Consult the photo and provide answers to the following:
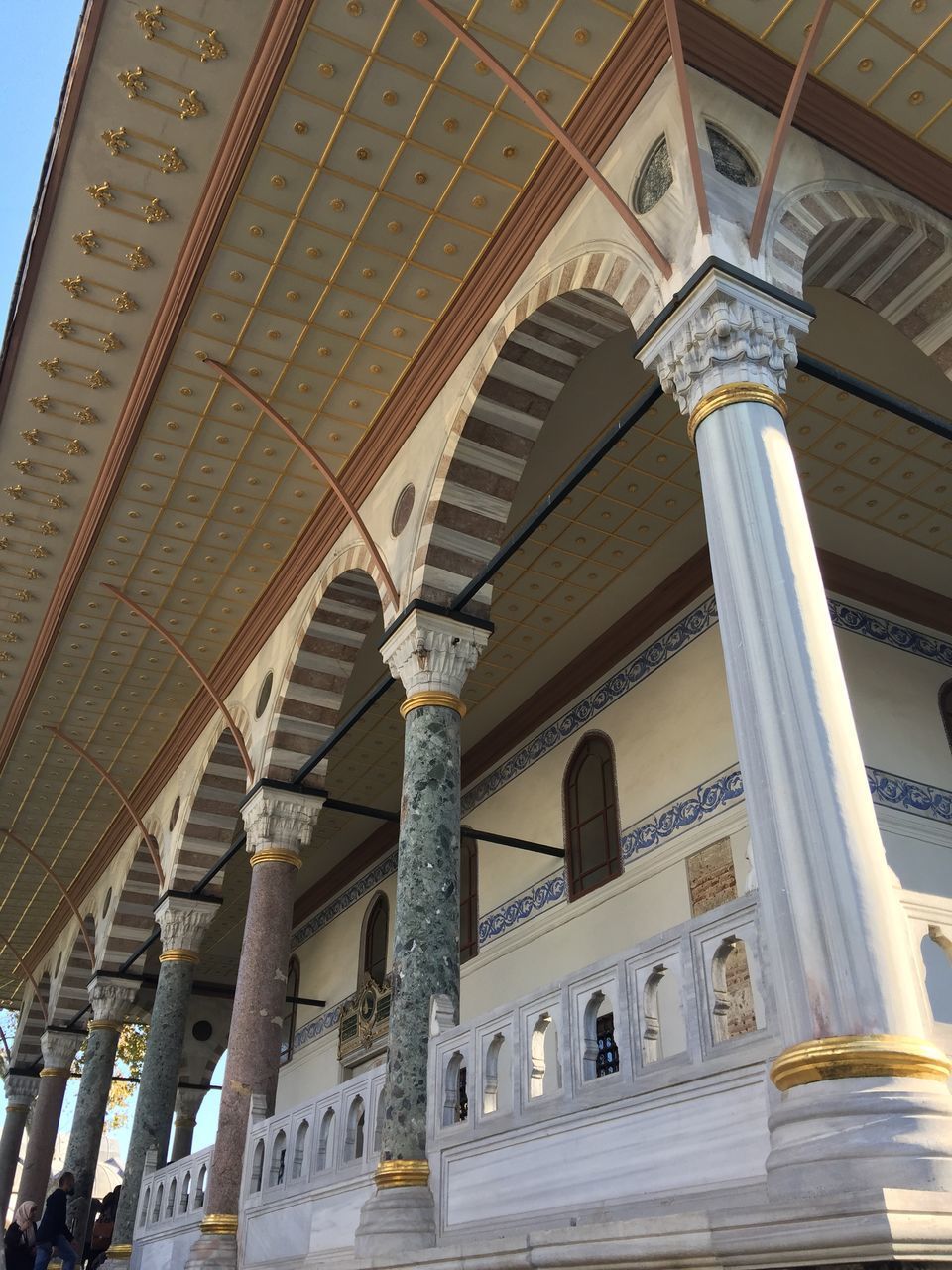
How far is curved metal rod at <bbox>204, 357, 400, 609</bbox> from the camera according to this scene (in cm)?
667

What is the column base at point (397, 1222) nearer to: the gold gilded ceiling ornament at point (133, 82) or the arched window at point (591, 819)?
the arched window at point (591, 819)

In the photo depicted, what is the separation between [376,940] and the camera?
39.3ft

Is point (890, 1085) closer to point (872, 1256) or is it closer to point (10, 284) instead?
point (872, 1256)

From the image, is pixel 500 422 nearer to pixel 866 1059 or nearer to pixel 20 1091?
pixel 866 1059

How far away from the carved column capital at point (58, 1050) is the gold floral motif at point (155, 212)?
37.2ft

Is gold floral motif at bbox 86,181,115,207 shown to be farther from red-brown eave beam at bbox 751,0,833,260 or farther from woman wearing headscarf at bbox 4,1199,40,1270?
woman wearing headscarf at bbox 4,1199,40,1270

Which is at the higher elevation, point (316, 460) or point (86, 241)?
point (86, 241)

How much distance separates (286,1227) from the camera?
6074 millimetres

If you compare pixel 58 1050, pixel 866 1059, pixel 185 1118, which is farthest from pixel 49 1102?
pixel 866 1059

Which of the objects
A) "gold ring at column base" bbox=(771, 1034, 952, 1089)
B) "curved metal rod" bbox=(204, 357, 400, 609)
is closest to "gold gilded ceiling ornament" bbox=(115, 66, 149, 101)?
"curved metal rod" bbox=(204, 357, 400, 609)

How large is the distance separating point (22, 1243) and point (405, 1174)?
4.80 metres

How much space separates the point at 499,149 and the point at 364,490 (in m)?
2.48

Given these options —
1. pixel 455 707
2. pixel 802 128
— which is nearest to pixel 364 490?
pixel 455 707

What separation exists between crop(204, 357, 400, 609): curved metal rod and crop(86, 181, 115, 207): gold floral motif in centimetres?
107
